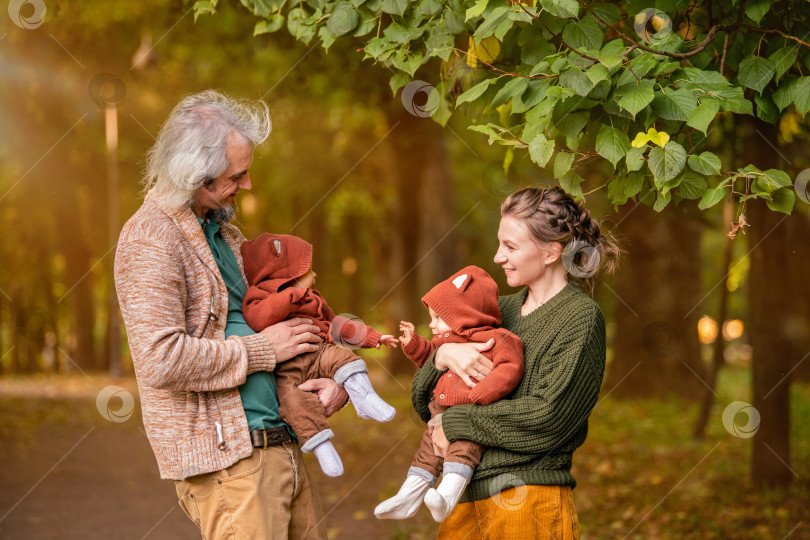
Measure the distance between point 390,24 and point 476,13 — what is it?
820 millimetres

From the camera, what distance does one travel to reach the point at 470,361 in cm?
269

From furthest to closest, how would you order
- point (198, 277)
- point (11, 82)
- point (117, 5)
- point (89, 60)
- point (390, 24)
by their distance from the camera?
1. point (11, 82)
2. point (89, 60)
3. point (117, 5)
4. point (390, 24)
5. point (198, 277)

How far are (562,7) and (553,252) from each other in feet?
2.74

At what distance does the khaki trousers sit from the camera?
102 inches

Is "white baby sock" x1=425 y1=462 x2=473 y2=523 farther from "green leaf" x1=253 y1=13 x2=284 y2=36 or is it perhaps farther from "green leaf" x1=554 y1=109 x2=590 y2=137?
"green leaf" x1=253 y1=13 x2=284 y2=36

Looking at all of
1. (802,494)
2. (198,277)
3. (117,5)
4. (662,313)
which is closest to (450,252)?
(662,313)

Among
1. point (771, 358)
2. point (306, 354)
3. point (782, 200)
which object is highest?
point (306, 354)

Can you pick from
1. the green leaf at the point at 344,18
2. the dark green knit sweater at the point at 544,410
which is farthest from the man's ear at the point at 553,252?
the green leaf at the point at 344,18

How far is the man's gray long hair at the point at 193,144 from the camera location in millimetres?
2635

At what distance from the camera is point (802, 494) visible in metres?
6.27

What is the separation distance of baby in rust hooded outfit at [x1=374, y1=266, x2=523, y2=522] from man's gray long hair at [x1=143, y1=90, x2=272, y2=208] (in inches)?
34.4

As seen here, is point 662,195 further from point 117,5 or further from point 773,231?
point 117,5
